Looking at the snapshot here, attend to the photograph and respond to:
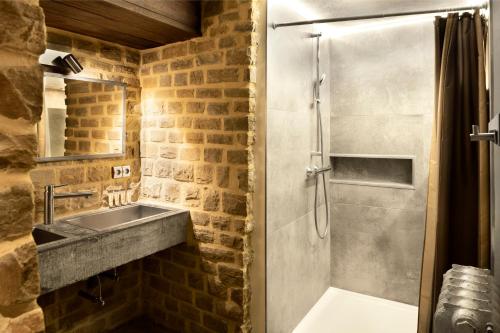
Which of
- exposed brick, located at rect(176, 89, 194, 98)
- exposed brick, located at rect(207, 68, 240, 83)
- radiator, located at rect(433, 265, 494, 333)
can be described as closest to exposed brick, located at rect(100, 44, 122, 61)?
exposed brick, located at rect(176, 89, 194, 98)

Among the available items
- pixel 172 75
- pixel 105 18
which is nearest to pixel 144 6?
pixel 105 18

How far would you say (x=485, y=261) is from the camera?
79.4 inches

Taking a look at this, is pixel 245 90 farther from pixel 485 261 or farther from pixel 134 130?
pixel 485 261

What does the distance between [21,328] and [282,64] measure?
7.26 ft

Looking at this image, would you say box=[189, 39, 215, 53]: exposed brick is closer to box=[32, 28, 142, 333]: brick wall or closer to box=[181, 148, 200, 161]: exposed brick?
box=[32, 28, 142, 333]: brick wall

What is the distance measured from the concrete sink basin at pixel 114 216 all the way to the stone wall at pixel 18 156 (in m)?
1.58

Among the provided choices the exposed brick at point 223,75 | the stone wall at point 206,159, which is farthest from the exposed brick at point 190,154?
the exposed brick at point 223,75

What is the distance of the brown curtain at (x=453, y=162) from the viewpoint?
2.13 m

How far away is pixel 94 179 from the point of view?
2.60 m

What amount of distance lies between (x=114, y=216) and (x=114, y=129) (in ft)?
2.13

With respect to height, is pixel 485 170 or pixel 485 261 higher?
pixel 485 170

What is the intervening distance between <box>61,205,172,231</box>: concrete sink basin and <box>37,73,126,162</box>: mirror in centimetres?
41

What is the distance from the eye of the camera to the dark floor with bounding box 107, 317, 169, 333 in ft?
8.94

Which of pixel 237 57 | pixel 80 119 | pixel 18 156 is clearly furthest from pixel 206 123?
pixel 18 156
